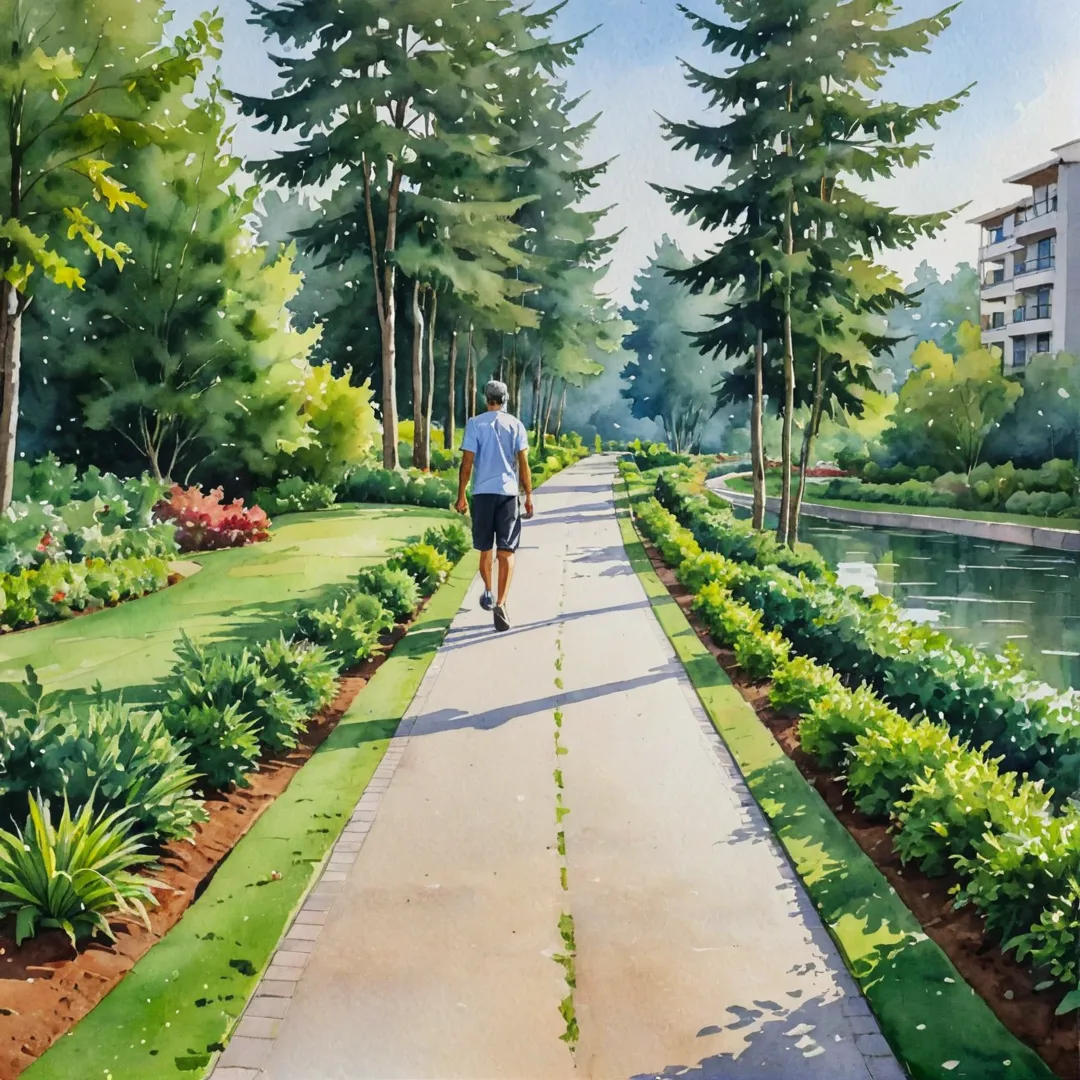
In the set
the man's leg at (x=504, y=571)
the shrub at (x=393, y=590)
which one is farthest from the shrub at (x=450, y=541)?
the man's leg at (x=504, y=571)

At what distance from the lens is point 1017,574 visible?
20.7 m

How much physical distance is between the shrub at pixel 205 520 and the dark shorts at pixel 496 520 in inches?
281

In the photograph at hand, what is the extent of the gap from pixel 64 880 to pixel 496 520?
18.0 feet

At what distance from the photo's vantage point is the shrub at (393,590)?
10227 mm

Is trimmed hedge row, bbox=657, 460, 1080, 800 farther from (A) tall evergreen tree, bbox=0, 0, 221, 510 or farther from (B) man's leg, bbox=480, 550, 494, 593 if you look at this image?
(A) tall evergreen tree, bbox=0, 0, 221, 510

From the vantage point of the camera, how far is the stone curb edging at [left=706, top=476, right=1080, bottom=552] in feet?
79.7

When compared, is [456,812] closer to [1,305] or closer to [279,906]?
[279,906]

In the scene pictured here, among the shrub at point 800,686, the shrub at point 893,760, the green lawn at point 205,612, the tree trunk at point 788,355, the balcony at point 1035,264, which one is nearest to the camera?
the shrub at point 893,760

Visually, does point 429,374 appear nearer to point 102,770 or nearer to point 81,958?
point 102,770

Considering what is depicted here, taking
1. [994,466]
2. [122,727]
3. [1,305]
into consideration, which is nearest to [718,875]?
[122,727]

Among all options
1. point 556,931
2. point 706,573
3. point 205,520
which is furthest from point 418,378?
point 556,931

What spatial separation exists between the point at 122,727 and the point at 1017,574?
1910 cm

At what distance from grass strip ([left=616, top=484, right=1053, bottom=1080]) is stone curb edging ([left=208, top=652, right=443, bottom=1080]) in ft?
6.73

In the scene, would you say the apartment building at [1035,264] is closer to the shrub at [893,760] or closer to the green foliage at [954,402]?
the green foliage at [954,402]
